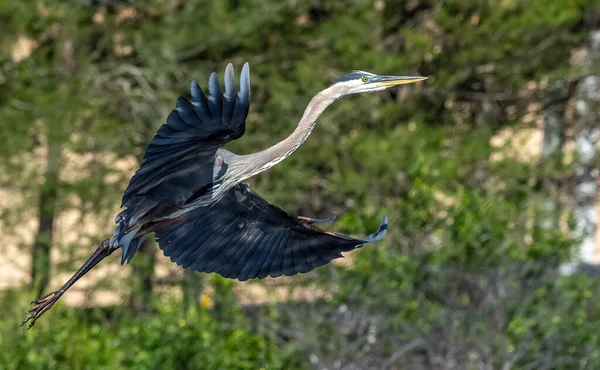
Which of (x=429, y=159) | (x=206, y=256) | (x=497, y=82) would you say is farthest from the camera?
(x=497, y=82)

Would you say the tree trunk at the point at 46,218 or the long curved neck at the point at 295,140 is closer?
the long curved neck at the point at 295,140

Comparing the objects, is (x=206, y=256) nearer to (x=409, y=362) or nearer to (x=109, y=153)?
(x=409, y=362)

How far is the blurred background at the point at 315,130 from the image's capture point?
10273 mm

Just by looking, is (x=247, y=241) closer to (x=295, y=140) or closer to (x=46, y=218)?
(x=295, y=140)

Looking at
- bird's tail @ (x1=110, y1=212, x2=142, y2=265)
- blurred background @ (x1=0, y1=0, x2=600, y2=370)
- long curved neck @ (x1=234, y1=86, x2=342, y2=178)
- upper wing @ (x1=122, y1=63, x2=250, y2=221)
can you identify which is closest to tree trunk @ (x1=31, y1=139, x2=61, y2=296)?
blurred background @ (x1=0, y1=0, x2=600, y2=370)

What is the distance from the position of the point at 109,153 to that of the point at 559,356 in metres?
5.23

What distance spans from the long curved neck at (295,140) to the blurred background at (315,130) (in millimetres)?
4492

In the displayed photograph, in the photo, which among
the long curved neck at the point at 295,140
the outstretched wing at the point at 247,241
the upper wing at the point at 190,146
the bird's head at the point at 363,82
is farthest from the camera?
the outstretched wing at the point at 247,241

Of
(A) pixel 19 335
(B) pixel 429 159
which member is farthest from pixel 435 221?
(A) pixel 19 335

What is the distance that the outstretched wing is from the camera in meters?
5.80

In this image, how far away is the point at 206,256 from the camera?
19.1 ft

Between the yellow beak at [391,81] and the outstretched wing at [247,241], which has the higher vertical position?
the yellow beak at [391,81]

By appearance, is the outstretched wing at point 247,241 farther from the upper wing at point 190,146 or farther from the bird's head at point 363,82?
the bird's head at point 363,82

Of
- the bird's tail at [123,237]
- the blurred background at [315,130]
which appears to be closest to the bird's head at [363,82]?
the bird's tail at [123,237]
